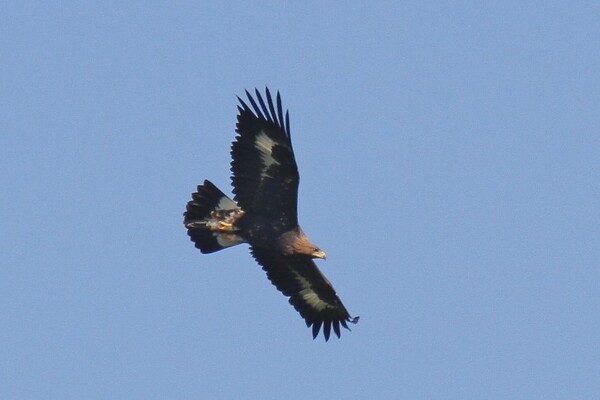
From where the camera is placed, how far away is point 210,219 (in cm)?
2250

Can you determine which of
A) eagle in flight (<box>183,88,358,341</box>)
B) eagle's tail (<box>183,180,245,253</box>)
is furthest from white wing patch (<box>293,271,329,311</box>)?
eagle's tail (<box>183,180,245,253</box>)

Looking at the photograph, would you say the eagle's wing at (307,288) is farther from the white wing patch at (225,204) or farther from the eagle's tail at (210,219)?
the white wing patch at (225,204)

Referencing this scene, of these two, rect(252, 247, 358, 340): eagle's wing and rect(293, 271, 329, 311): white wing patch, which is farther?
rect(293, 271, 329, 311): white wing patch

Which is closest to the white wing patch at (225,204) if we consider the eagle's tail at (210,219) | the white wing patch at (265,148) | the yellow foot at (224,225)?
the eagle's tail at (210,219)

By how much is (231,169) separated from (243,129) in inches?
24.1

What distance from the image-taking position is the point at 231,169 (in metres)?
22.0

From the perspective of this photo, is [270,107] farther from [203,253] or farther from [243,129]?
[203,253]

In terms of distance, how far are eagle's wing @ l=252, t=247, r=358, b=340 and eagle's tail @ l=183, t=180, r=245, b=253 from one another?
19.5 inches

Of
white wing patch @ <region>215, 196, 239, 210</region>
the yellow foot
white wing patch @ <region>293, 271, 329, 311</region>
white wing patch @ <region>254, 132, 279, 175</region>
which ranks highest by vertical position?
white wing patch @ <region>254, 132, 279, 175</region>

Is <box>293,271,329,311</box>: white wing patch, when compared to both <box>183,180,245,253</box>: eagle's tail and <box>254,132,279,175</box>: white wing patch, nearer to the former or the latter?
<box>183,180,245,253</box>: eagle's tail

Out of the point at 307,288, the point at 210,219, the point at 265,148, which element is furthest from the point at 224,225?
the point at 307,288

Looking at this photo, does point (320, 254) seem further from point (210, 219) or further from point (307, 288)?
point (210, 219)

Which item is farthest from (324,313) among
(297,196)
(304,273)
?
(297,196)

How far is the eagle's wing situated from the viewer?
74.1 feet
